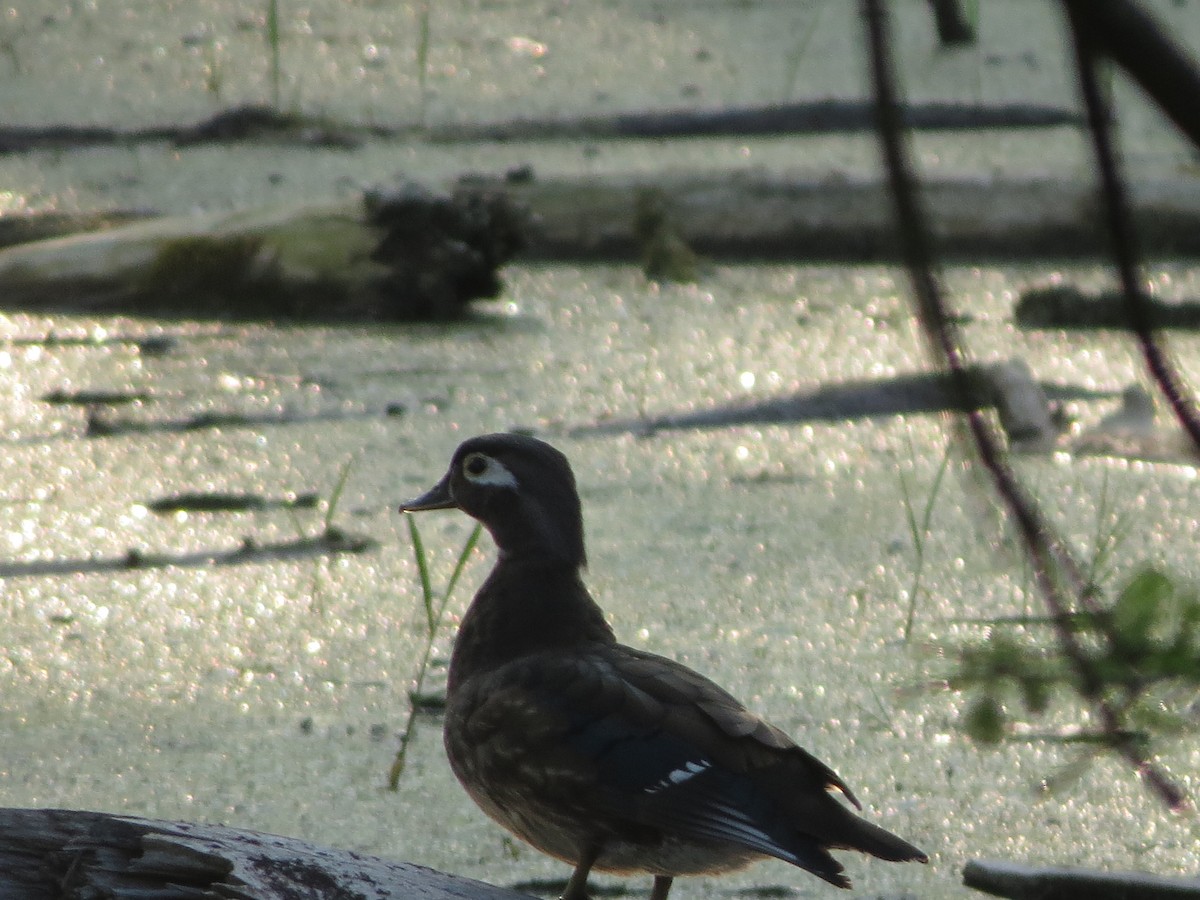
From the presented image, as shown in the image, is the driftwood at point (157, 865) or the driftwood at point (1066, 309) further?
the driftwood at point (1066, 309)

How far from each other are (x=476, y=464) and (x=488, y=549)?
887mm

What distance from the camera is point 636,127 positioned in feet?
21.1

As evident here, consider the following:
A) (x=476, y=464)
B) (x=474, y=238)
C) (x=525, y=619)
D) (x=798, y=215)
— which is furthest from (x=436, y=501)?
(x=798, y=215)

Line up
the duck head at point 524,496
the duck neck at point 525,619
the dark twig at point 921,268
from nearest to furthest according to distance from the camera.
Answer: the dark twig at point 921,268, the duck neck at point 525,619, the duck head at point 524,496

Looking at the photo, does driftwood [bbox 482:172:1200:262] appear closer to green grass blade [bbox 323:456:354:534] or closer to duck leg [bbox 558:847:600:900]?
green grass blade [bbox 323:456:354:534]

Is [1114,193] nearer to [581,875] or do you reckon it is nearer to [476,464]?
[581,875]

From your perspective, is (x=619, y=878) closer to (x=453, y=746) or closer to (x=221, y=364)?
(x=453, y=746)

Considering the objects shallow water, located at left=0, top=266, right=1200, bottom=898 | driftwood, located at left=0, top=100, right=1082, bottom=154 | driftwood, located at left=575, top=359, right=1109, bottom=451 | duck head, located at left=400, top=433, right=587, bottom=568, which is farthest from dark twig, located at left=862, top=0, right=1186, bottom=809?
driftwood, located at left=0, top=100, right=1082, bottom=154

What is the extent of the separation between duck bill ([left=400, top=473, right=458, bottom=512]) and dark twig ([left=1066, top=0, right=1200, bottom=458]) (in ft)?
5.67

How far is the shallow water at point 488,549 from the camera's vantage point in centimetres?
210

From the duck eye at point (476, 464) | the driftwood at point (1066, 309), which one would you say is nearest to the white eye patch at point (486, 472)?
the duck eye at point (476, 464)

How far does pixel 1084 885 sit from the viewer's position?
176 cm

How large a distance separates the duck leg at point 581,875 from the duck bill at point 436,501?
574 millimetres

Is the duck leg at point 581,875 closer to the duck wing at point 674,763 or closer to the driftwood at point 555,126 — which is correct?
the duck wing at point 674,763
